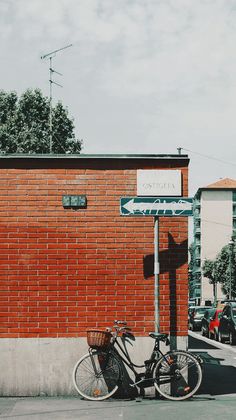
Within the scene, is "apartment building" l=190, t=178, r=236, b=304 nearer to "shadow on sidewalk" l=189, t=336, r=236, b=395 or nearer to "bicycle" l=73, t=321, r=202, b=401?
"shadow on sidewalk" l=189, t=336, r=236, b=395

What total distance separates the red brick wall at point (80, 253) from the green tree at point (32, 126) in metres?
36.0

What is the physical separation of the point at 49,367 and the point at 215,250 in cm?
9937

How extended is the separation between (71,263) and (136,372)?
1.78m

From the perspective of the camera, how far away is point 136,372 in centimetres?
891

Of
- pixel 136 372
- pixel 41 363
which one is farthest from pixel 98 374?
pixel 41 363

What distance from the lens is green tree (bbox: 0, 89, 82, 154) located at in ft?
148

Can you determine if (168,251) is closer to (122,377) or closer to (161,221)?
(161,221)

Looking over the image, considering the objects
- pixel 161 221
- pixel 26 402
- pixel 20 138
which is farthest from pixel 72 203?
pixel 20 138

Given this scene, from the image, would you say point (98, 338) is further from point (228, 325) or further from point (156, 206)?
point (228, 325)

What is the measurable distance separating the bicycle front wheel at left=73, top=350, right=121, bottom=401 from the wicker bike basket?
255 mm

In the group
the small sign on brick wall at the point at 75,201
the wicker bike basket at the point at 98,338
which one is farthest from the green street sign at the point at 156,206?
the wicker bike basket at the point at 98,338

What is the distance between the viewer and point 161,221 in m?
9.29

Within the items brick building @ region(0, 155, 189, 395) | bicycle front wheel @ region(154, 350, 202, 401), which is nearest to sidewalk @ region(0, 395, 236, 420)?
bicycle front wheel @ region(154, 350, 202, 401)

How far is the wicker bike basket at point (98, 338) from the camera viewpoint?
28.0 feet
